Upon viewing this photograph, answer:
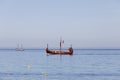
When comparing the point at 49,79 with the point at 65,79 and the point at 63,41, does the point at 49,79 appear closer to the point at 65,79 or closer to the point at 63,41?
the point at 65,79

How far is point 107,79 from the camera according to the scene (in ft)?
175

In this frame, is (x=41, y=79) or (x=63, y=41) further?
(x=63, y=41)

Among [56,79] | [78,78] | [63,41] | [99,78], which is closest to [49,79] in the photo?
[56,79]

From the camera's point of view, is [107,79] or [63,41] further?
[63,41]

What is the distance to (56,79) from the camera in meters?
53.3

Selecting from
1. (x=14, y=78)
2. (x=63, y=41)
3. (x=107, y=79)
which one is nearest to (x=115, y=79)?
(x=107, y=79)

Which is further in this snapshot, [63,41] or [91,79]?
[63,41]

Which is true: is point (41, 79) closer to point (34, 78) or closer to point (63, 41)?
point (34, 78)

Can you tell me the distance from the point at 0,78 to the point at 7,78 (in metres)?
1.23

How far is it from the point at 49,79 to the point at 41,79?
145 centimetres

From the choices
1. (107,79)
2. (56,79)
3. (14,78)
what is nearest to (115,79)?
(107,79)

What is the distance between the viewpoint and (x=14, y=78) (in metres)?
54.4

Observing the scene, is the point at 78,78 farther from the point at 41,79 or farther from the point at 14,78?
the point at 14,78

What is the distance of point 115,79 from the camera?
5353 centimetres
